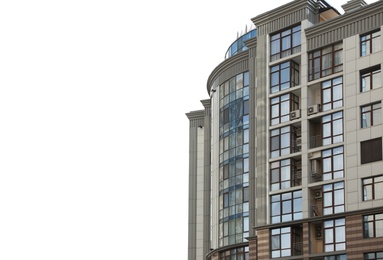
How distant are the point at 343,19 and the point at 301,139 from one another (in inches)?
318

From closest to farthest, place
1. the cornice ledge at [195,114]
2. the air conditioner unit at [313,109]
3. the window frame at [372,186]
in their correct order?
1. the window frame at [372,186]
2. the air conditioner unit at [313,109]
3. the cornice ledge at [195,114]

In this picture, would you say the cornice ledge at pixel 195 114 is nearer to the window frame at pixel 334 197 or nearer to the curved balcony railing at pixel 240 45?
the curved balcony railing at pixel 240 45

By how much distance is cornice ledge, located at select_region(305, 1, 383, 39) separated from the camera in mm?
49000

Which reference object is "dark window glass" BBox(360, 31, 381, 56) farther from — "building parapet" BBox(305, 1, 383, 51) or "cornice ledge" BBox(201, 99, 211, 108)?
"cornice ledge" BBox(201, 99, 211, 108)

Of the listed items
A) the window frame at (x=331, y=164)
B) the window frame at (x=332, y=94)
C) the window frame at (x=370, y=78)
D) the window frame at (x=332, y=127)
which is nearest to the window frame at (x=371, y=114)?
the window frame at (x=370, y=78)

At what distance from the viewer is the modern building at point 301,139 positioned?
47844mm

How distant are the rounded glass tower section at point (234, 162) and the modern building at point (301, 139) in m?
0.08

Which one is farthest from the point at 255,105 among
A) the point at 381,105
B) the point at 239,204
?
the point at 381,105

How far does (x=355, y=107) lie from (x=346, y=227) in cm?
739

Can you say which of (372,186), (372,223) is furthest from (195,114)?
(372,223)

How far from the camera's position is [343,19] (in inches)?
1986

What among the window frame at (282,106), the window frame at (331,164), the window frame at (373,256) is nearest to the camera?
the window frame at (373,256)

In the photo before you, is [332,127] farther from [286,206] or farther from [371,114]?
[286,206]

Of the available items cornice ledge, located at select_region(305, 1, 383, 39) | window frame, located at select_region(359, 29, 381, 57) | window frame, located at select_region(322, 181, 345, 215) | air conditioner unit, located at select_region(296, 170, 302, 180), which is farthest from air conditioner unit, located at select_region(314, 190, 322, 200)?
cornice ledge, located at select_region(305, 1, 383, 39)
